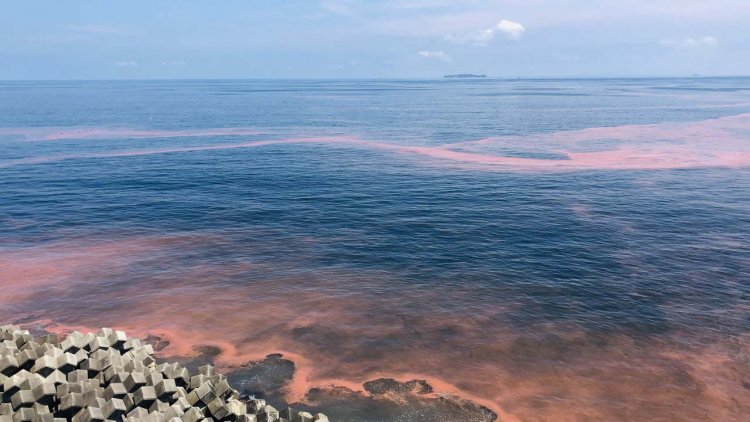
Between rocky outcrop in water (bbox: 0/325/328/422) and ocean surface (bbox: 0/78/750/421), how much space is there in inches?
264

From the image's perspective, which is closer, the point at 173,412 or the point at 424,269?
the point at 173,412

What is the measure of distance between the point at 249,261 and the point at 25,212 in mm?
42177

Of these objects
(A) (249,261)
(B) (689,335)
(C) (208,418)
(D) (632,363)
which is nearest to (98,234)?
(A) (249,261)

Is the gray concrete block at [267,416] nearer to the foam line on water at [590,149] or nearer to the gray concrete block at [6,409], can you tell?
the gray concrete block at [6,409]

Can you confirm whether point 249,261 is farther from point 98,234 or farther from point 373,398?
point 373,398

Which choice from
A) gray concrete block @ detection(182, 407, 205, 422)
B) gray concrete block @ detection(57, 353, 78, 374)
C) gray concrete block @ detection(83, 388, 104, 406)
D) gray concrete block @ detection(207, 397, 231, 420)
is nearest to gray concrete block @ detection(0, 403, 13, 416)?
gray concrete block @ detection(83, 388, 104, 406)

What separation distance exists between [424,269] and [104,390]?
3476 cm

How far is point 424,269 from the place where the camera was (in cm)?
5516

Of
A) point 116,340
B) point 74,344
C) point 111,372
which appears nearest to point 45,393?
point 111,372

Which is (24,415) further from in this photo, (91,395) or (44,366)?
(44,366)

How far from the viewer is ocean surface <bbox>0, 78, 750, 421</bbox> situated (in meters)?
36.3

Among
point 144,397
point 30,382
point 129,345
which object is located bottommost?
point 129,345

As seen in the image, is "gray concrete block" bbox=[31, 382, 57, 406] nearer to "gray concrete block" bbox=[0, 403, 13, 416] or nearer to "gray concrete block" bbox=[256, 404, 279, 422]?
"gray concrete block" bbox=[0, 403, 13, 416]

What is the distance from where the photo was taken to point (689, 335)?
135 feet
